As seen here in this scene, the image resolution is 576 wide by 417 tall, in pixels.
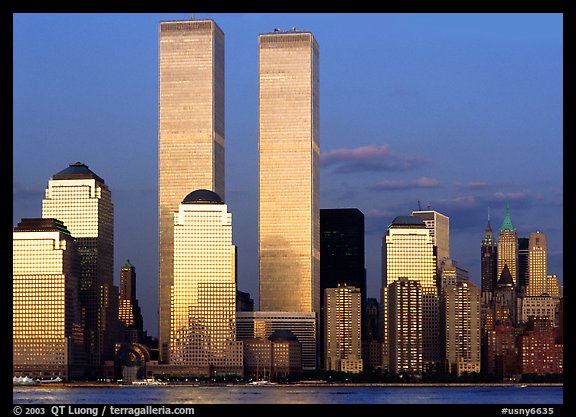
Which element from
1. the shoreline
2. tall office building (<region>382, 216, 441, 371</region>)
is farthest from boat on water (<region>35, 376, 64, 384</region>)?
tall office building (<region>382, 216, 441, 371</region>)

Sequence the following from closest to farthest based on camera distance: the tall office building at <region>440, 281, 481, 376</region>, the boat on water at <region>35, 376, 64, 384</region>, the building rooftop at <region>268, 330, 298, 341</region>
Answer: the boat on water at <region>35, 376, 64, 384</region>
the tall office building at <region>440, 281, 481, 376</region>
the building rooftop at <region>268, 330, 298, 341</region>

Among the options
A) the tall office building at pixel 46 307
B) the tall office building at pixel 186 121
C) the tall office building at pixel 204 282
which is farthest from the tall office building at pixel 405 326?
the tall office building at pixel 46 307

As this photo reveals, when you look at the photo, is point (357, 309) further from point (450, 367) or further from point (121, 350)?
point (121, 350)

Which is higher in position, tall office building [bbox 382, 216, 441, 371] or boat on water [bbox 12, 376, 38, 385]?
tall office building [bbox 382, 216, 441, 371]

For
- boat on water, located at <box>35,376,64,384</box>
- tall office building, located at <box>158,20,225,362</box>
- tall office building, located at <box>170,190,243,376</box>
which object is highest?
tall office building, located at <box>158,20,225,362</box>

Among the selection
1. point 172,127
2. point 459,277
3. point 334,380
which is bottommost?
point 334,380

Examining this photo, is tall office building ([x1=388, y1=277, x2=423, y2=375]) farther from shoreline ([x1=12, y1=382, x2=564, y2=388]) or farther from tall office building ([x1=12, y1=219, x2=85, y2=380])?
tall office building ([x1=12, y1=219, x2=85, y2=380])
